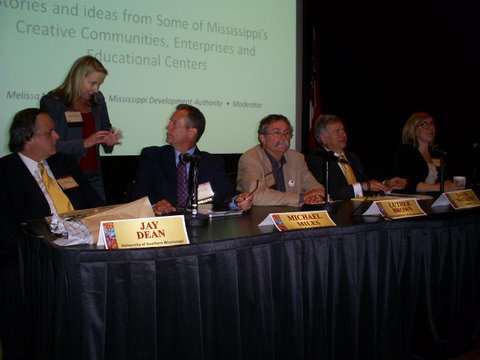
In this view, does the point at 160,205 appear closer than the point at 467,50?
Yes

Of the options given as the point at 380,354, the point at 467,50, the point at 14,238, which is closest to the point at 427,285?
the point at 380,354

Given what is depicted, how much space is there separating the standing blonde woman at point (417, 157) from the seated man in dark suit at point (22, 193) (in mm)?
2473

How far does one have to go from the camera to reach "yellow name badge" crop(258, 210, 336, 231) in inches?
73.4

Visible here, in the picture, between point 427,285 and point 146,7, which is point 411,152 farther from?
point 146,7

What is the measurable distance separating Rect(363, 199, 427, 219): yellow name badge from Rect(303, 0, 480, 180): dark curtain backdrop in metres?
3.22

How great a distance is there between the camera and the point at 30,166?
8.05ft

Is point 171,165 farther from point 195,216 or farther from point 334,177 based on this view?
point 334,177

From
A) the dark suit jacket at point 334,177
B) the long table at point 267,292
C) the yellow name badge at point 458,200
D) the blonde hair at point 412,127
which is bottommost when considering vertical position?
the long table at point 267,292

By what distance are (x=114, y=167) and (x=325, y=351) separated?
8.55 ft

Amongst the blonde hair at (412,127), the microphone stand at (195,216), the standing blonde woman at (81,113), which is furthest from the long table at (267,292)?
the blonde hair at (412,127)

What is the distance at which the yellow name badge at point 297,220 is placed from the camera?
6.12 ft

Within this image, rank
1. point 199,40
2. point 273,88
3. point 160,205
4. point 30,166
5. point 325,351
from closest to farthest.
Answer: point 325,351 < point 160,205 < point 30,166 < point 199,40 < point 273,88

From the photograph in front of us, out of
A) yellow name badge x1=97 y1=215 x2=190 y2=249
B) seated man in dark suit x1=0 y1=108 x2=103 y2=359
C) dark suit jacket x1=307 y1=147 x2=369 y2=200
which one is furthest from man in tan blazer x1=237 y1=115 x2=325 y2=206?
yellow name badge x1=97 y1=215 x2=190 y2=249

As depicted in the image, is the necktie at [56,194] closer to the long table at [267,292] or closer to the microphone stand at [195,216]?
the long table at [267,292]
